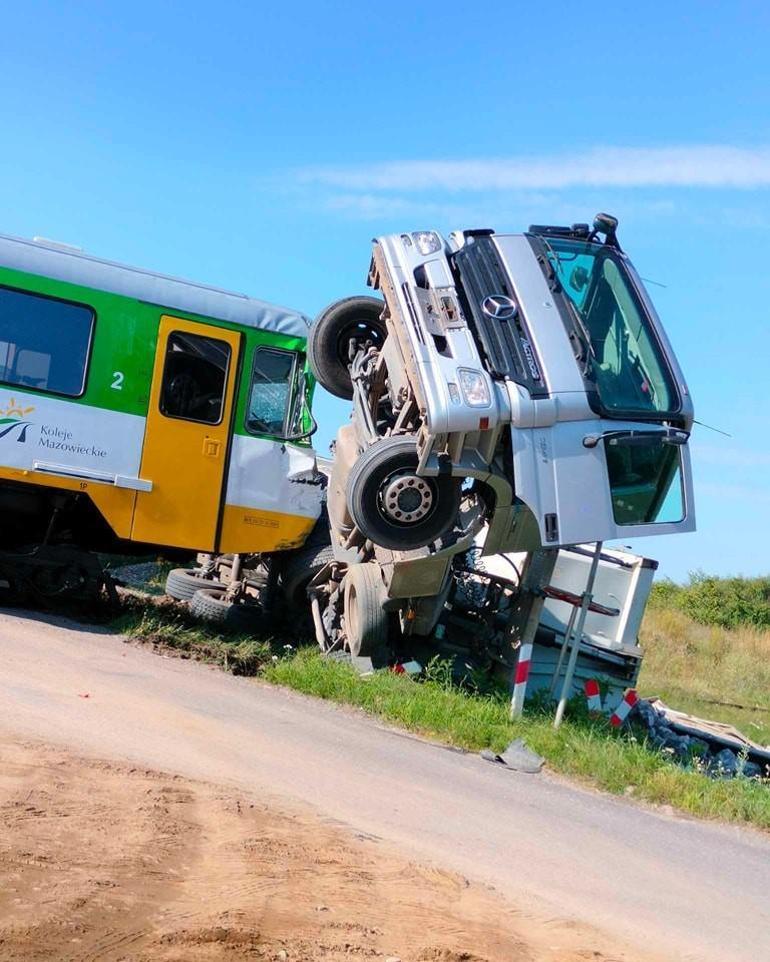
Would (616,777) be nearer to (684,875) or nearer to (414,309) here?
(684,875)

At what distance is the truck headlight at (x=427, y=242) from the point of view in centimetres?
995

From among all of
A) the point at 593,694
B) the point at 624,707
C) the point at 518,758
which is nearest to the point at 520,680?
the point at 518,758

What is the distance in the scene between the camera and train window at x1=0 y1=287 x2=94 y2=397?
10.8 metres

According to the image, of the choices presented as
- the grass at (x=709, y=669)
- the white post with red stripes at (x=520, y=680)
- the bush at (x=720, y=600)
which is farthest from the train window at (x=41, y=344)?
the bush at (x=720, y=600)

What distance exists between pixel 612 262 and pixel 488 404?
2.09 meters

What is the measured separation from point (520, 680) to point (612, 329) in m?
2.97

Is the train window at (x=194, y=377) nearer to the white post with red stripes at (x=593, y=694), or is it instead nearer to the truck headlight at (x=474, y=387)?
the truck headlight at (x=474, y=387)

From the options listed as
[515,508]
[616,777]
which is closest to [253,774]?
[616,777]

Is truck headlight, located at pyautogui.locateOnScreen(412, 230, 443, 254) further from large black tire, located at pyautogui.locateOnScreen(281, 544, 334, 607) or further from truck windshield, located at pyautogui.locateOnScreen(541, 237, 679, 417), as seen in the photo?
large black tire, located at pyautogui.locateOnScreen(281, 544, 334, 607)

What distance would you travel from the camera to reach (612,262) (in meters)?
10.1

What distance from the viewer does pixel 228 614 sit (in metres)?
12.2

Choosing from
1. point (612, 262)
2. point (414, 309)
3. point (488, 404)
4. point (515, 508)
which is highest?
point (612, 262)

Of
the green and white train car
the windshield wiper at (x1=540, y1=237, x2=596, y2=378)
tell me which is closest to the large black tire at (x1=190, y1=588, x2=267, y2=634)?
the green and white train car

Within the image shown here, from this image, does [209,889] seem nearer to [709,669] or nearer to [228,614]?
[228,614]
